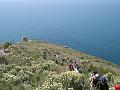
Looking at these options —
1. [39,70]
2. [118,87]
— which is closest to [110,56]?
[39,70]

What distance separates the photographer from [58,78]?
2038 centimetres

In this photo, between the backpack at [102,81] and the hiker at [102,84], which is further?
the backpack at [102,81]

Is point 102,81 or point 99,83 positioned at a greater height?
point 102,81

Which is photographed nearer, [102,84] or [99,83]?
[102,84]

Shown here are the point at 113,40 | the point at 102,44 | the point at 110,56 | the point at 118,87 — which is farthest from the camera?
the point at 113,40

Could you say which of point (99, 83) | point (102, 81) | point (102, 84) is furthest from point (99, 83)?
point (102, 84)

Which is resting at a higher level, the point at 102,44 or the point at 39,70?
the point at 39,70

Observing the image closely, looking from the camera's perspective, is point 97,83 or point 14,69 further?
point 14,69

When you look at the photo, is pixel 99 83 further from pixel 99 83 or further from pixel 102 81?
pixel 102 81

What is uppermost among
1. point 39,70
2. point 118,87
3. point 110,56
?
point 118,87

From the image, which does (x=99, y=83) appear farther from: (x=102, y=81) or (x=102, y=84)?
(x=102, y=84)

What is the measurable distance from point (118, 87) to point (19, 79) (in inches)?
358

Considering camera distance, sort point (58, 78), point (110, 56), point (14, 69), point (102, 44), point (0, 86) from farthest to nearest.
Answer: point (102, 44) < point (110, 56) < point (14, 69) < point (58, 78) < point (0, 86)

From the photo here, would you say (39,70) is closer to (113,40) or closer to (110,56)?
(110,56)
